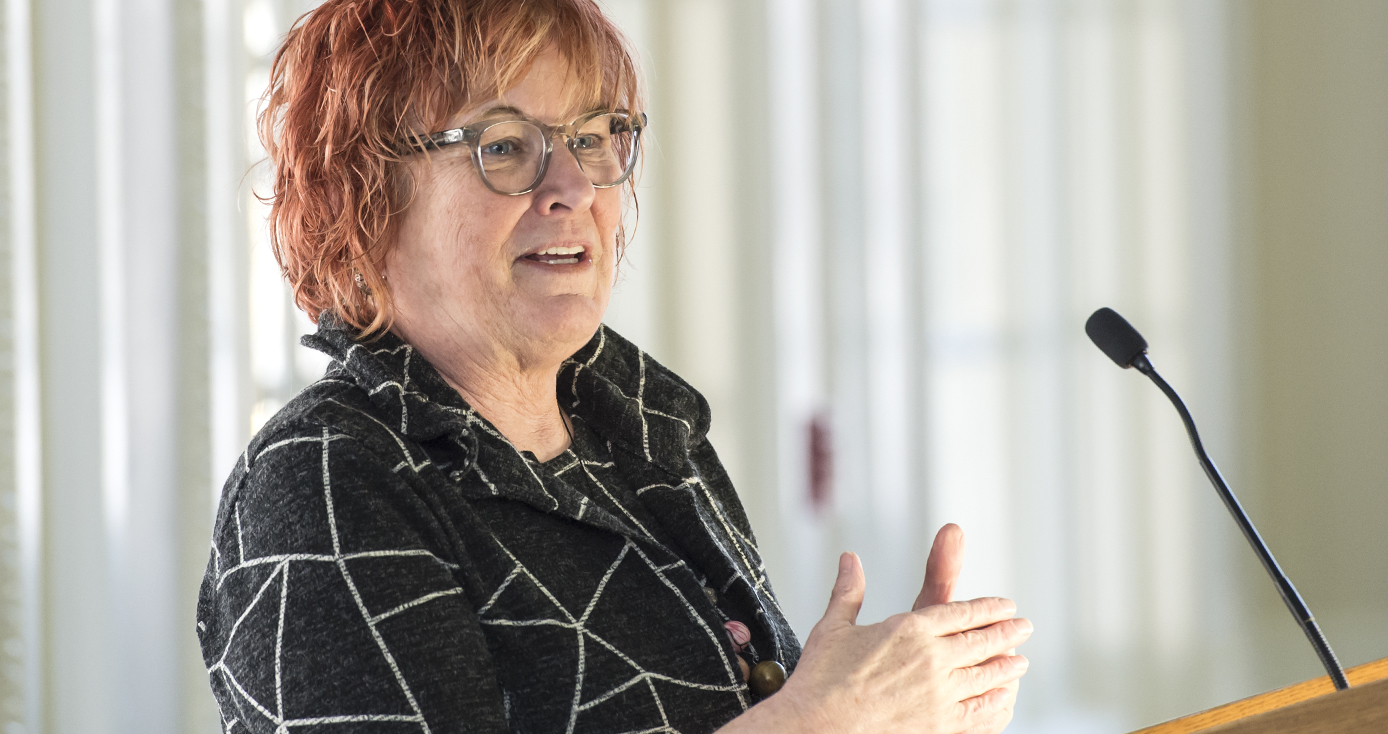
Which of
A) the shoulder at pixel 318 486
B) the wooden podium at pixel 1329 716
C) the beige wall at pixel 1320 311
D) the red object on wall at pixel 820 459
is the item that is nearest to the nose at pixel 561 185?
the shoulder at pixel 318 486

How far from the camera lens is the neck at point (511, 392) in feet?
3.79

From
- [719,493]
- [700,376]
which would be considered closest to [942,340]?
[700,376]

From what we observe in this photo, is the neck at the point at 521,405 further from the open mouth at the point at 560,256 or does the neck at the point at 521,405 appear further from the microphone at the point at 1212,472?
the microphone at the point at 1212,472

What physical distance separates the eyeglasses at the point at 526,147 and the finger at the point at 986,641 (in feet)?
1.95

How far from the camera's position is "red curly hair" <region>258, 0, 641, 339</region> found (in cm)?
110

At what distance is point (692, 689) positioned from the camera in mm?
1023

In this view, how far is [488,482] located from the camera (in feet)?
3.39

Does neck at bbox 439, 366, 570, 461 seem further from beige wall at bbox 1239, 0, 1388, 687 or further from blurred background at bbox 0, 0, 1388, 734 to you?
beige wall at bbox 1239, 0, 1388, 687

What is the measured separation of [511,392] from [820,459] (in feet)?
5.86

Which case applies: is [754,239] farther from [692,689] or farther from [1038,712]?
[692,689]

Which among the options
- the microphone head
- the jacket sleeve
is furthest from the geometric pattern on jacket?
the microphone head

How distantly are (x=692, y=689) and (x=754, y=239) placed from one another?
193cm

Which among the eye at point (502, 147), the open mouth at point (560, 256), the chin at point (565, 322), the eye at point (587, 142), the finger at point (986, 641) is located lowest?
the finger at point (986, 641)

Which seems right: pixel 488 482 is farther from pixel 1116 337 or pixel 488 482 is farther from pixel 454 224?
pixel 1116 337
